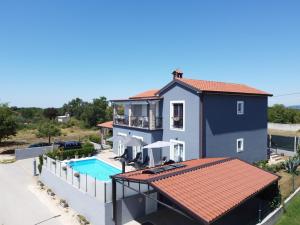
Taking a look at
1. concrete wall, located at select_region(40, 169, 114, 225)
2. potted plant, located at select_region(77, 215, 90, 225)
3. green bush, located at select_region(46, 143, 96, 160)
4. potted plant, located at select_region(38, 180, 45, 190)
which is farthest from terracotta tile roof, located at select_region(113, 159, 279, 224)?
green bush, located at select_region(46, 143, 96, 160)

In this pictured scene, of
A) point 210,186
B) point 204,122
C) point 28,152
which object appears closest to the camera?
point 210,186

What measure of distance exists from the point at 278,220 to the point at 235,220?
2.68 metres

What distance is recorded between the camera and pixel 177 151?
2161cm

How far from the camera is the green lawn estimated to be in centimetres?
1424

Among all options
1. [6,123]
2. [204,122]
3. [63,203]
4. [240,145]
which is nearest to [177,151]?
[204,122]

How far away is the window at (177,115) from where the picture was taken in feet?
70.0

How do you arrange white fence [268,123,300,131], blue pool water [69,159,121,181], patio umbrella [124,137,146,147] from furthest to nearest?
white fence [268,123,300,131] → blue pool water [69,159,121,181] → patio umbrella [124,137,146,147]

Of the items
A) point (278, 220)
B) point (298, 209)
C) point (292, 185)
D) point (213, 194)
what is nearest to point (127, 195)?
point (213, 194)

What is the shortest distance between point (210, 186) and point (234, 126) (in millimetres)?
10856

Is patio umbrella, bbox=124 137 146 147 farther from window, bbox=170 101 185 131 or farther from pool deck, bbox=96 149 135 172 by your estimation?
window, bbox=170 101 185 131

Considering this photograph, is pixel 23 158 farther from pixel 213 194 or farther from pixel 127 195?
pixel 213 194

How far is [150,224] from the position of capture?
14047 millimetres

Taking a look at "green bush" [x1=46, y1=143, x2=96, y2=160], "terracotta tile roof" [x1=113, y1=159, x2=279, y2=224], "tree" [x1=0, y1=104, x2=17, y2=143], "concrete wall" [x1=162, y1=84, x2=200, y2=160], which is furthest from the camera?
"tree" [x1=0, y1=104, x2=17, y2=143]

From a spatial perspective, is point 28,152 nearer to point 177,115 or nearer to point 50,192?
point 50,192
